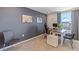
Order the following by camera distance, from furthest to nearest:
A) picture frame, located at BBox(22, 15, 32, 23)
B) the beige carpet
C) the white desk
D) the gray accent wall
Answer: picture frame, located at BBox(22, 15, 32, 23)
the gray accent wall
the white desk
the beige carpet

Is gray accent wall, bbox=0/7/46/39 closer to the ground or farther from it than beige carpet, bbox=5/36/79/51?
farther from it

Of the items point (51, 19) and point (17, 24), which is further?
point (17, 24)

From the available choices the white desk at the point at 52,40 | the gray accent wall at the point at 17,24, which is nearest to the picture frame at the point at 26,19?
the gray accent wall at the point at 17,24

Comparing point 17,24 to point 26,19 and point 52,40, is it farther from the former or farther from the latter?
point 52,40

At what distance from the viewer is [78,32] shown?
2.48 m

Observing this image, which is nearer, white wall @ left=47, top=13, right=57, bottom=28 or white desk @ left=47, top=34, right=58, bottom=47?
white wall @ left=47, top=13, right=57, bottom=28

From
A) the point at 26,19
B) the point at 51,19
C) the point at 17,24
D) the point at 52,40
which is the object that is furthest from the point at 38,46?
the point at 17,24

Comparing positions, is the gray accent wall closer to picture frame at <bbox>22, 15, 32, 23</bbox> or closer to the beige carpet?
picture frame at <bbox>22, 15, 32, 23</bbox>

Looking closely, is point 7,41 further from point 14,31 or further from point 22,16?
point 22,16

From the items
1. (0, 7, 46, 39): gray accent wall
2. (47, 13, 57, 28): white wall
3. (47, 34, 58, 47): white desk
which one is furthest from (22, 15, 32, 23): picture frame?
(47, 34, 58, 47): white desk

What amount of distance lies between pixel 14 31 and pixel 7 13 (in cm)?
69

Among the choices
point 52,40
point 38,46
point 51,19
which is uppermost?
point 51,19
